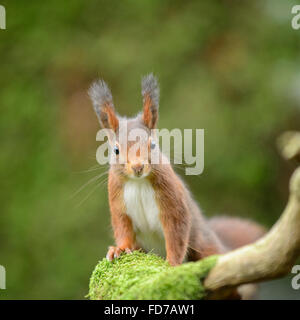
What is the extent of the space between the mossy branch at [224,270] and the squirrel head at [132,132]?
460mm

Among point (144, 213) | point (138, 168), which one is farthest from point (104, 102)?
point (144, 213)

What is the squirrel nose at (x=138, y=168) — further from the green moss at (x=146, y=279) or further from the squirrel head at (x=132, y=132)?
the green moss at (x=146, y=279)

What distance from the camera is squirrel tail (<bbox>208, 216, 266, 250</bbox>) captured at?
3418mm

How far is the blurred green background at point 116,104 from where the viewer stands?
497 centimetres

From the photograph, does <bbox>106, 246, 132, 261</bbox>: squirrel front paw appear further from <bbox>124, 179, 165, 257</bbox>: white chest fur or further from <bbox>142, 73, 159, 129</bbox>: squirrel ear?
<bbox>142, 73, 159, 129</bbox>: squirrel ear

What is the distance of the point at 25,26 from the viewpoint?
5.20 metres

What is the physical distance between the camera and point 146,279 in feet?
6.48

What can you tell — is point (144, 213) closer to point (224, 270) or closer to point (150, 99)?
point (150, 99)

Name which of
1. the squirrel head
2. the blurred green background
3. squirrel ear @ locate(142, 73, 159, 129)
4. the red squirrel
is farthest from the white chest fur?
the blurred green background

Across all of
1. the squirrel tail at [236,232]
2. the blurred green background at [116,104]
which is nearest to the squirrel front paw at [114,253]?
the squirrel tail at [236,232]

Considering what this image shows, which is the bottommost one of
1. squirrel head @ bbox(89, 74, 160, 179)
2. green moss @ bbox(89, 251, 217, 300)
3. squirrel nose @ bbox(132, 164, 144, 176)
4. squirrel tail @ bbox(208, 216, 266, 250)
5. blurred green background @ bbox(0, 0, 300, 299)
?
green moss @ bbox(89, 251, 217, 300)

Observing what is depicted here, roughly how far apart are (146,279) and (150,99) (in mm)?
952

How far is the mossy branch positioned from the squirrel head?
46 centimetres

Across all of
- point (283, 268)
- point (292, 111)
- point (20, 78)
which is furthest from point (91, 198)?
point (283, 268)
